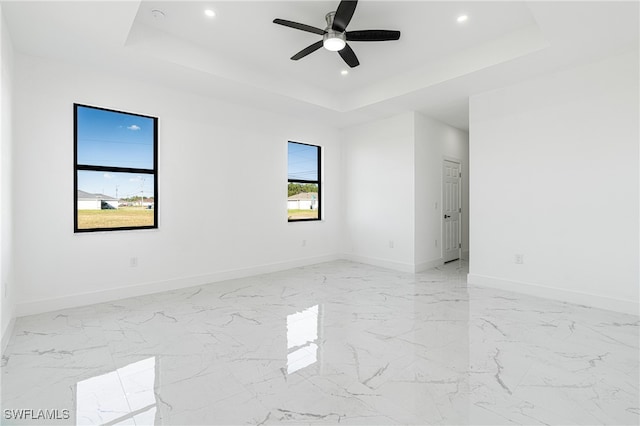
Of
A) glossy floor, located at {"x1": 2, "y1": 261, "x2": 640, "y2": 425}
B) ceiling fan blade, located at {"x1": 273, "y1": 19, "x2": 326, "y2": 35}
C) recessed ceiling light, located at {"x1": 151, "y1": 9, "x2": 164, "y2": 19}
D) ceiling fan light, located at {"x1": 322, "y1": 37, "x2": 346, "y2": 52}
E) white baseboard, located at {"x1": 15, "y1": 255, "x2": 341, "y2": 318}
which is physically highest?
recessed ceiling light, located at {"x1": 151, "y1": 9, "x2": 164, "y2": 19}

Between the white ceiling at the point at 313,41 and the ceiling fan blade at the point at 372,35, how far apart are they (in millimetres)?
229

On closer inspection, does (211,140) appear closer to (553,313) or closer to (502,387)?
(502,387)

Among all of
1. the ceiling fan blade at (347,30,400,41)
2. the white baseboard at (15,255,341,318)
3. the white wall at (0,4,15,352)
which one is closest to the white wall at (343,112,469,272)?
the white baseboard at (15,255,341,318)

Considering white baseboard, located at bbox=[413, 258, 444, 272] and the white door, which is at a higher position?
the white door

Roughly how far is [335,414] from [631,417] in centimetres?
162

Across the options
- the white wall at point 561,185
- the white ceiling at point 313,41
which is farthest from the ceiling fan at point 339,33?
the white wall at point 561,185

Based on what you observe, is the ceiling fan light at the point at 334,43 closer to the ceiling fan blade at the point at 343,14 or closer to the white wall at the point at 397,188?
the ceiling fan blade at the point at 343,14

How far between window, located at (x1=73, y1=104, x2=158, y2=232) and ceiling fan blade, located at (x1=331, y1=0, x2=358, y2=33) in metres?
2.70

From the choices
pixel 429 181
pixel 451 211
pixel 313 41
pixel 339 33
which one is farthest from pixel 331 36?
pixel 451 211

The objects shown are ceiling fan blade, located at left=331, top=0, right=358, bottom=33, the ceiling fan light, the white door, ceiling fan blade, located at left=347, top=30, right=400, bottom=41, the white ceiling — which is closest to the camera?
ceiling fan blade, located at left=331, top=0, right=358, bottom=33

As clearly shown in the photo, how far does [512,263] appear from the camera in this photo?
4277 millimetres

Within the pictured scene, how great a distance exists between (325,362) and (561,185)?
11.4 ft

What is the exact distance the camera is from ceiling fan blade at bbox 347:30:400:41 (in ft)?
9.97

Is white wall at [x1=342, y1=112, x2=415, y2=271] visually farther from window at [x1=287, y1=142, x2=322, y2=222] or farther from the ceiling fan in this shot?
the ceiling fan
